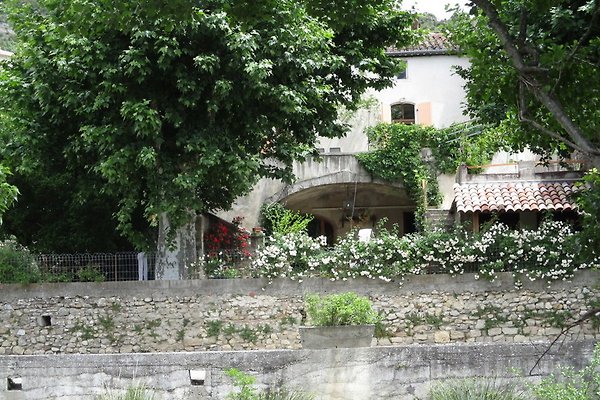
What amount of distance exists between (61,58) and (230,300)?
6659 mm

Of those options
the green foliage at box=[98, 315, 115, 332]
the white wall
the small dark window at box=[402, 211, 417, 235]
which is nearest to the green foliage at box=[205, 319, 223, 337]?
the green foliage at box=[98, 315, 115, 332]

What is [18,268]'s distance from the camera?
22.8m

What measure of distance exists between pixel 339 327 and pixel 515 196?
42.3ft

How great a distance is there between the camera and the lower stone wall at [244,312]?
72.4 ft

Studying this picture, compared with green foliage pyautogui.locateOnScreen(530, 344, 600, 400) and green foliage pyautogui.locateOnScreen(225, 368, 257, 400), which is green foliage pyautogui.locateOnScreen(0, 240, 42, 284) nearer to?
green foliage pyautogui.locateOnScreen(225, 368, 257, 400)

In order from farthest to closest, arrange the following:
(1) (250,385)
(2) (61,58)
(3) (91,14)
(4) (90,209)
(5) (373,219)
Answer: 1. (5) (373,219)
2. (4) (90,209)
3. (2) (61,58)
4. (3) (91,14)
5. (1) (250,385)

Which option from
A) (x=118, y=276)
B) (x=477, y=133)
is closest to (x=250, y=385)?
(x=118, y=276)

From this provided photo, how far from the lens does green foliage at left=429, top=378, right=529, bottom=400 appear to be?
34.4ft

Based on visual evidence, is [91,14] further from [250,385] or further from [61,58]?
[61,58]

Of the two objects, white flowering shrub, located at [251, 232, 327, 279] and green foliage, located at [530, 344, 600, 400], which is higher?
white flowering shrub, located at [251, 232, 327, 279]

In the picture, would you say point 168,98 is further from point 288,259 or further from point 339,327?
point 339,327

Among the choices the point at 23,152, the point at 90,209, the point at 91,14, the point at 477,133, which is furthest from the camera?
the point at 477,133

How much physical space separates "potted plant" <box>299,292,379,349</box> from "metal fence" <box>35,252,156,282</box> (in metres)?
8.72

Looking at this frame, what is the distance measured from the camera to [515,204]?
84.4 ft
